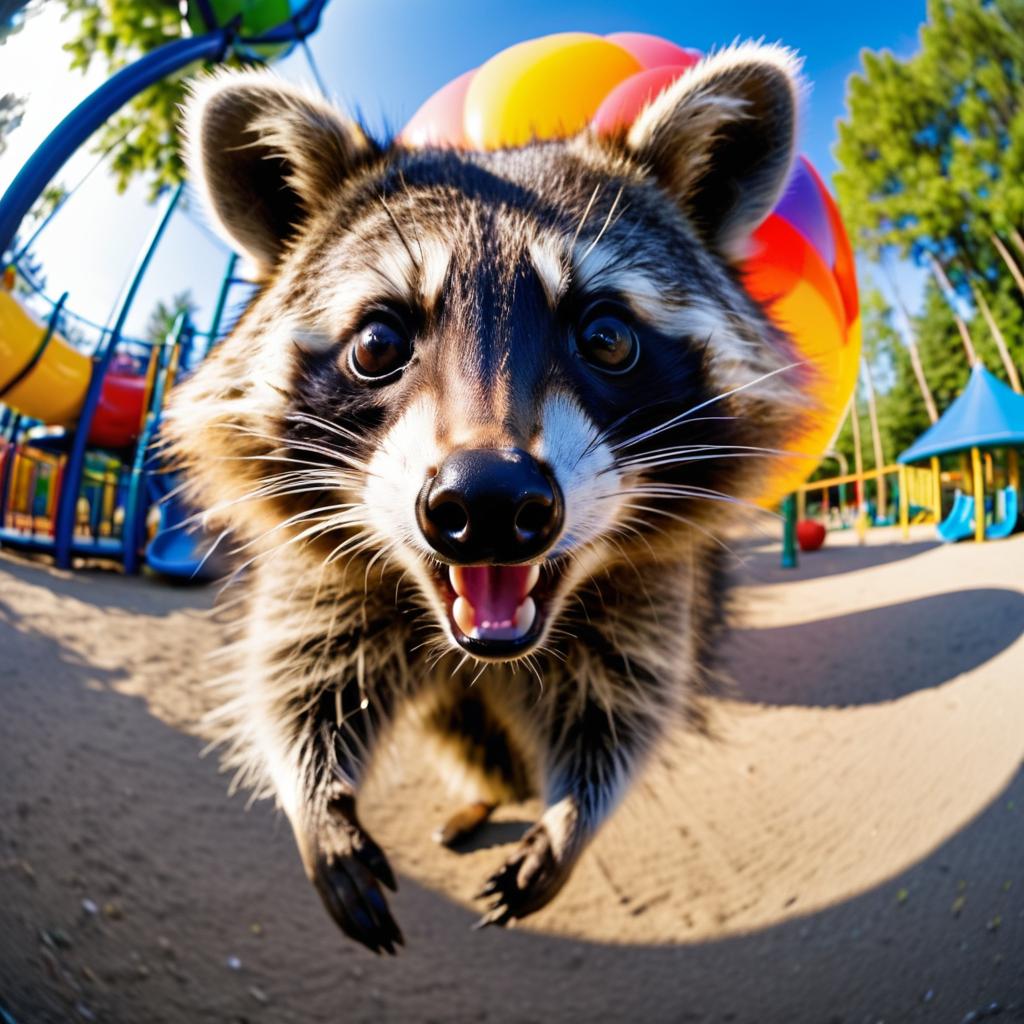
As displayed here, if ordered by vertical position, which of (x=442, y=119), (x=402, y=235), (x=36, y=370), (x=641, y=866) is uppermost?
(x=442, y=119)

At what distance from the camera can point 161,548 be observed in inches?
97.5

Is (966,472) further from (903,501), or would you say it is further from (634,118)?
(634,118)

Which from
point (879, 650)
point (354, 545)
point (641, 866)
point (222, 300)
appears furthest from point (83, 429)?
point (879, 650)

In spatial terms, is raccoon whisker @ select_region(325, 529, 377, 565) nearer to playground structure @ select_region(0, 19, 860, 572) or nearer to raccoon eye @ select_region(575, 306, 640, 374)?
raccoon eye @ select_region(575, 306, 640, 374)

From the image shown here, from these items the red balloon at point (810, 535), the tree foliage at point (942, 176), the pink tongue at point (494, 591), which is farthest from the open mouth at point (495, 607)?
the red balloon at point (810, 535)

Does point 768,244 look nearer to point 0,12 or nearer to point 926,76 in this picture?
point 926,76

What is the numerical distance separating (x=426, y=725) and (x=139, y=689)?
0.71 meters

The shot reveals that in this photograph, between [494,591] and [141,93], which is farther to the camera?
[141,93]

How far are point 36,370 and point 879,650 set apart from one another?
1875 mm

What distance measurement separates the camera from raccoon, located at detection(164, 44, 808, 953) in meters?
0.97

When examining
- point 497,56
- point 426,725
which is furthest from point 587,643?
point 497,56

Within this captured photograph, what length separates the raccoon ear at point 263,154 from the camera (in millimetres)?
1183

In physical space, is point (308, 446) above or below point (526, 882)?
above

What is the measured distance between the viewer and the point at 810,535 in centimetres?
174
